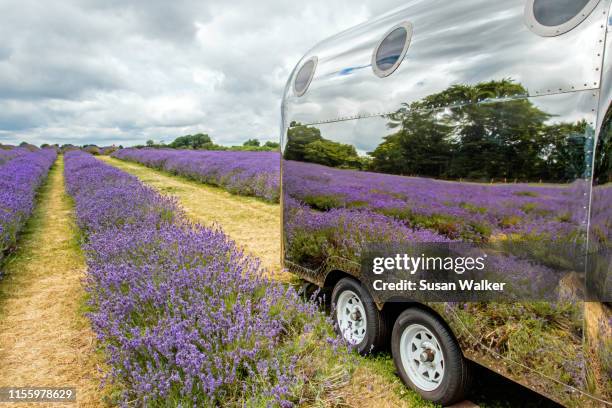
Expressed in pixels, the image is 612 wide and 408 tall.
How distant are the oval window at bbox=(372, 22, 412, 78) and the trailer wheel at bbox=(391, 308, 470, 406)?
1.89 m

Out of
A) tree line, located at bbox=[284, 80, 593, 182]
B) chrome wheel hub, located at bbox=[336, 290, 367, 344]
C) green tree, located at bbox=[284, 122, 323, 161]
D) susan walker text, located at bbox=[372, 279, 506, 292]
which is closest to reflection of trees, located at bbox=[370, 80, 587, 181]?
tree line, located at bbox=[284, 80, 593, 182]

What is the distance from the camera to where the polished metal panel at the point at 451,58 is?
1955 mm

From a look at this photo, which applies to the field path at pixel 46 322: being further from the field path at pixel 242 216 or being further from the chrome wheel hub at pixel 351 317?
the field path at pixel 242 216

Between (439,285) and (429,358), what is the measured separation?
640 mm

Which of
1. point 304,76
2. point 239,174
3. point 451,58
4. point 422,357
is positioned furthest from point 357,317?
point 239,174

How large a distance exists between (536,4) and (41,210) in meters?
13.2

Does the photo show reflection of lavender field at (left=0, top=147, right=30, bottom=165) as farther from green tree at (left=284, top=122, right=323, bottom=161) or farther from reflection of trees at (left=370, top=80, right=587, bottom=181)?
reflection of trees at (left=370, top=80, right=587, bottom=181)

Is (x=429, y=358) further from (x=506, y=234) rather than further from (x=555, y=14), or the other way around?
(x=555, y=14)

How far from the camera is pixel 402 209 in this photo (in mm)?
2947

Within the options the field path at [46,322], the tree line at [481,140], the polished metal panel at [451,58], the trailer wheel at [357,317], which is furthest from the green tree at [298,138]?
the field path at [46,322]

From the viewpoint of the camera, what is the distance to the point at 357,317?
3762 mm

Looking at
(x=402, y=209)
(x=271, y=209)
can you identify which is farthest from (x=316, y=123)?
(x=271, y=209)

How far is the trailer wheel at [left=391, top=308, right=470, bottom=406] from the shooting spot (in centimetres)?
273

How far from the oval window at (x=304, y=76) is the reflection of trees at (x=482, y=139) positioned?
56.6 inches
